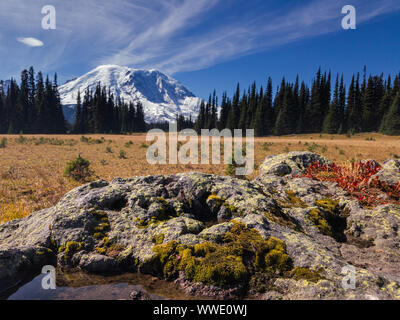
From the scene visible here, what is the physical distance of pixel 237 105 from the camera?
83.9 meters

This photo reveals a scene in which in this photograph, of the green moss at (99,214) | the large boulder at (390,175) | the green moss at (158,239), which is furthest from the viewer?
the large boulder at (390,175)

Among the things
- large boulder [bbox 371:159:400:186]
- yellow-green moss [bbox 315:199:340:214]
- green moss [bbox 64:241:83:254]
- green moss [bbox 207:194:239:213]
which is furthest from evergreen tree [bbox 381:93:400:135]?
green moss [bbox 64:241:83:254]

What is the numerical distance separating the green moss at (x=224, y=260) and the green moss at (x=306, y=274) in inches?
4.7

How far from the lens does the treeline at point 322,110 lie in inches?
2416

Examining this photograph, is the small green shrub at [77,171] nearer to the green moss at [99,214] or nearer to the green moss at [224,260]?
the green moss at [99,214]

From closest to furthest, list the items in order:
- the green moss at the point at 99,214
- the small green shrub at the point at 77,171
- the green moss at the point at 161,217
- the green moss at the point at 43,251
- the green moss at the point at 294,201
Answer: the green moss at the point at 43,251, the green moss at the point at 161,217, the green moss at the point at 99,214, the green moss at the point at 294,201, the small green shrub at the point at 77,171

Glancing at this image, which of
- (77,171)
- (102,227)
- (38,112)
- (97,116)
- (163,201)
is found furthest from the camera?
(97,116)

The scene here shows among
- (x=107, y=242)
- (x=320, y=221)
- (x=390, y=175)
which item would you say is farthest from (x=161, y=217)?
(x=390, y=175)

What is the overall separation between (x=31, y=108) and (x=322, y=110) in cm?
9008

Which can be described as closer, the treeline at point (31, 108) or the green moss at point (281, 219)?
the green moss at point (281, 219)

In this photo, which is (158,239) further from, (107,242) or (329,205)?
(329,205)

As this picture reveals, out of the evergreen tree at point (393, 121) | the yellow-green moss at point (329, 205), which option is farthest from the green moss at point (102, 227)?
the evergreen tree at point (393, 121)

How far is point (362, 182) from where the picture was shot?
5.64m

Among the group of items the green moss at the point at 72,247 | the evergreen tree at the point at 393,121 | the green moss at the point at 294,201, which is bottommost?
the green moss at the point at 72,247
